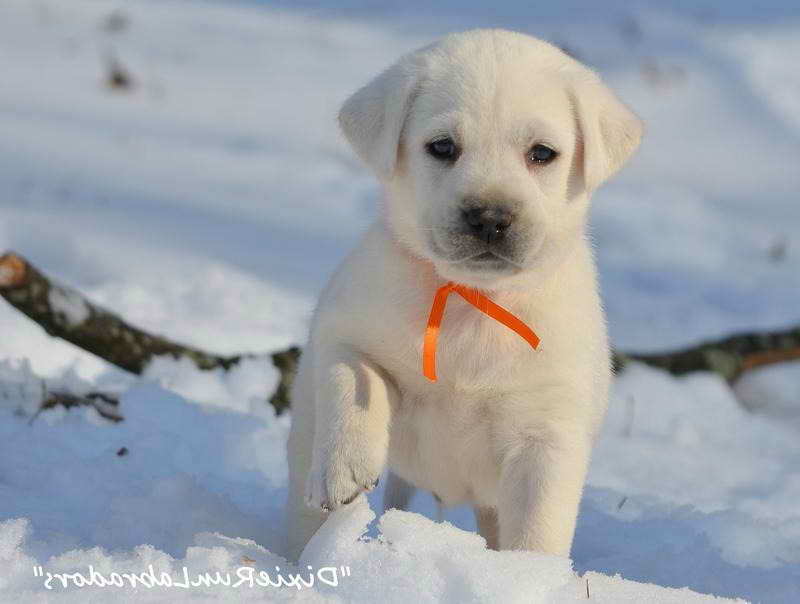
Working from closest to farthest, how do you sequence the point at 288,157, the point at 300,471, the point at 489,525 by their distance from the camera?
the point at 300,471
the point at 489,525
the point at 288,157

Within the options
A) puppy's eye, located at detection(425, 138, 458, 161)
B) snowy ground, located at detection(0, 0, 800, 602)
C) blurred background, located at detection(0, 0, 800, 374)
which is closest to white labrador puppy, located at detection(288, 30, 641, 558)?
puppy's eye, located at detection(425, 138, 458, 161)

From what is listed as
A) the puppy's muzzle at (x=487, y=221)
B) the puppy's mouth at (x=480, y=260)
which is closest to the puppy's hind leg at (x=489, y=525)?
the puppy's mouth at (x=480, y=260)

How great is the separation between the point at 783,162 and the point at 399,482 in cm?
791

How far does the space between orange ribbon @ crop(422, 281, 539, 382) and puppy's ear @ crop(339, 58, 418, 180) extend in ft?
1.18

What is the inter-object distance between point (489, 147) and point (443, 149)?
135mm

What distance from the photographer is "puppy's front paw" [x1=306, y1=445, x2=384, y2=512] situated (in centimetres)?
298

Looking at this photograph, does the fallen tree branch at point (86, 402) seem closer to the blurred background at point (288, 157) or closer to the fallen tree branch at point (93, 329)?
the fallen tree branch at point (93, 329)

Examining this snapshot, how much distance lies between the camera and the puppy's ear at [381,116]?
10.9ft

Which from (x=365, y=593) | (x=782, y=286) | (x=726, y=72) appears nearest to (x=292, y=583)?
(x=365, y=593)

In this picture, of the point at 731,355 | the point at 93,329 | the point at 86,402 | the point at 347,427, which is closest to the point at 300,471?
the point at 347,427

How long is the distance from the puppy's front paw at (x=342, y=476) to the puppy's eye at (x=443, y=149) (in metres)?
0.78

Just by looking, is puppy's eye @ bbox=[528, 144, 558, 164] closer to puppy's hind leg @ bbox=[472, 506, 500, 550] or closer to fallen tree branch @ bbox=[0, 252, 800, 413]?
puppy's hind leg @ bbox=[472, 506, 500, 550]

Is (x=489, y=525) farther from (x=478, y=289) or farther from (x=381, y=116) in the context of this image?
(x=381, y=116)

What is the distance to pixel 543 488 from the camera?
316 cm
